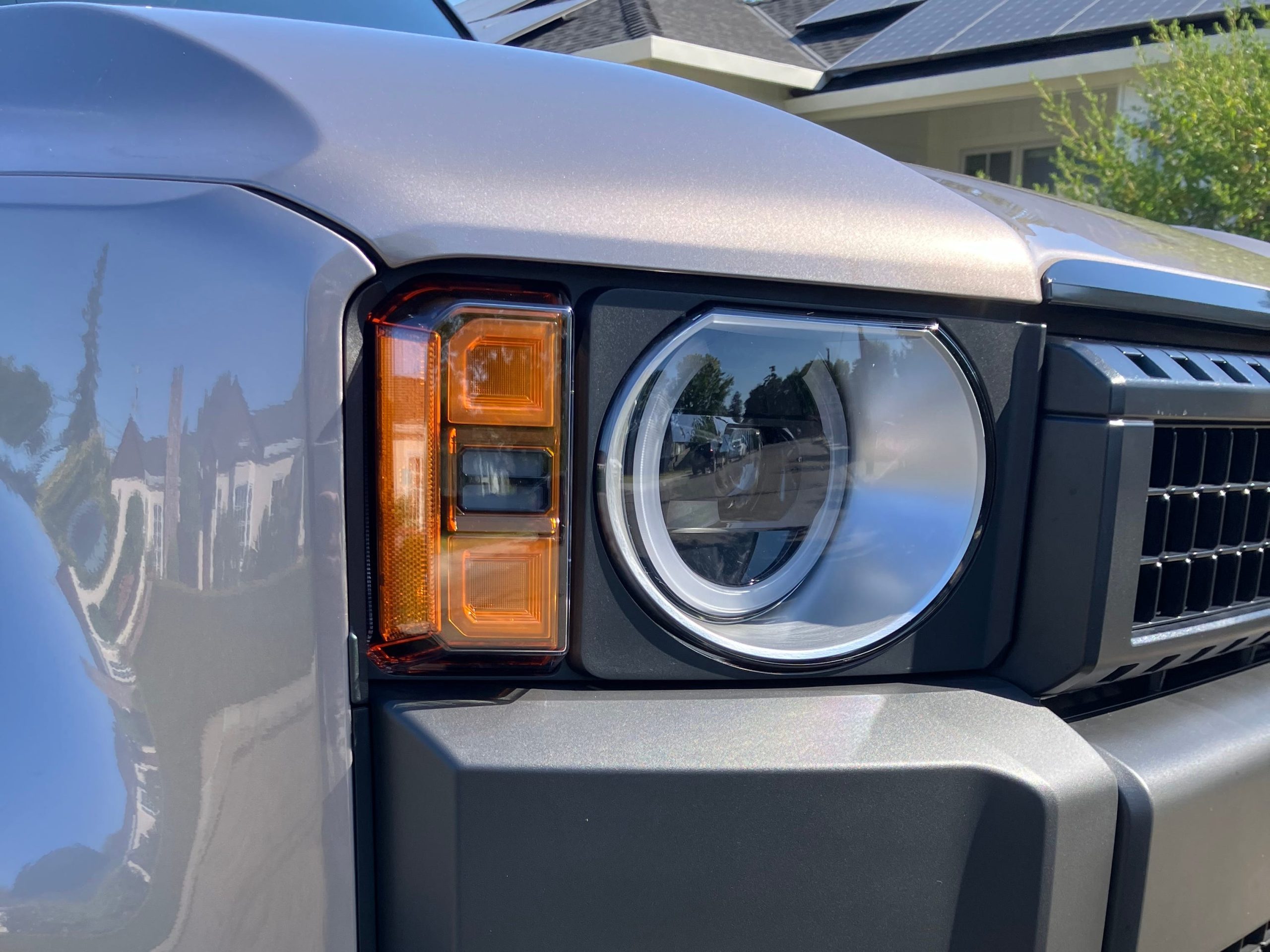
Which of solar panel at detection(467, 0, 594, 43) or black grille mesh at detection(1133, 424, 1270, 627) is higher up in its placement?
solar panel at detection(467, 0, 594, 43)

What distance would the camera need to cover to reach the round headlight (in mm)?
933

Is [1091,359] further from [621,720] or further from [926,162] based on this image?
[926,162]

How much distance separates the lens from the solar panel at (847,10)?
10.8 metres

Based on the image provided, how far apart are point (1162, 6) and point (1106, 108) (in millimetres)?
1197

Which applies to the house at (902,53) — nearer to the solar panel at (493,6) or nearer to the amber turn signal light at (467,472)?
the solar panel at (493,6)

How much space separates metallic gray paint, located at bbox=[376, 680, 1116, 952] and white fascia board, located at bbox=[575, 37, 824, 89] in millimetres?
8051

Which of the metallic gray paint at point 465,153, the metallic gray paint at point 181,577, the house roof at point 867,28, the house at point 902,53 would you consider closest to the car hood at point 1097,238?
the metallic gray paint at point 465,153

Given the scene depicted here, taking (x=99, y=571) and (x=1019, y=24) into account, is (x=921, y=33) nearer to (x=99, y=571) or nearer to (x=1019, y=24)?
(x=1019, y=24)

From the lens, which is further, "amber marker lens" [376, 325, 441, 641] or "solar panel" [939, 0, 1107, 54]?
"solar panel" [939, 0, 1107, 54]

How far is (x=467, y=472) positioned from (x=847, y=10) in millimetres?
11453

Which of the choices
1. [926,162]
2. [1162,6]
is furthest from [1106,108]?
[926,162]

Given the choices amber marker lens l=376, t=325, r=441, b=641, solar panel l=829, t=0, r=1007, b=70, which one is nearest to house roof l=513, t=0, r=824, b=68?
solar panel l=829, t=0, r=1007, b=70

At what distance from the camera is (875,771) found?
2.86 feet

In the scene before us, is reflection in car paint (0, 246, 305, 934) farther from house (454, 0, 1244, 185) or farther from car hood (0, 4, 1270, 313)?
house (454, 0, 1244, 185)
